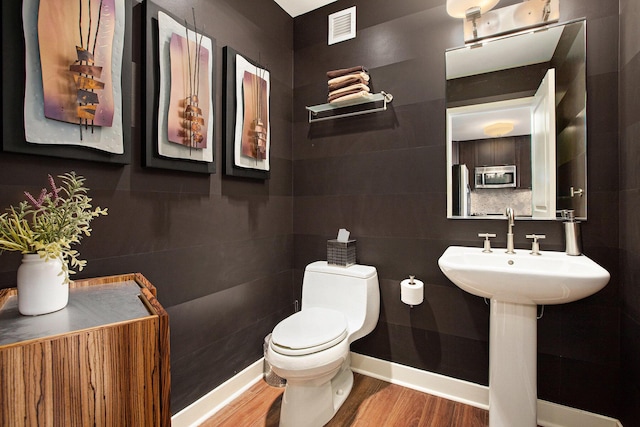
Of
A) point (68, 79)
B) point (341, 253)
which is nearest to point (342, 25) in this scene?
point (341, 253)

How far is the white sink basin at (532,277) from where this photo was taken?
1.16m

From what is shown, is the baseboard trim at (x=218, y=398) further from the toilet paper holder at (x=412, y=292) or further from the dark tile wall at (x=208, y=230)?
the toilet paper holder at (x=412, y=292)

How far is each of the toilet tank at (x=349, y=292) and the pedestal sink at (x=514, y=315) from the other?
58cm

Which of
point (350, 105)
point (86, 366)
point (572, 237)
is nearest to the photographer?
point (86, 366)

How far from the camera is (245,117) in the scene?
1929 millimetres

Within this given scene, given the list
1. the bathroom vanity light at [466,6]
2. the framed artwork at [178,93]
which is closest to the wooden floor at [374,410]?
the framed artwork at [178,93]

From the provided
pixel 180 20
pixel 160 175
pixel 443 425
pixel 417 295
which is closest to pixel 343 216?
pixel 417 295

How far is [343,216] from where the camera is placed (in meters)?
2.18

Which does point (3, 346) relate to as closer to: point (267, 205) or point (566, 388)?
point (267, 205)

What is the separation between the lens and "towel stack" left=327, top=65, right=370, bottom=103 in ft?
6.52

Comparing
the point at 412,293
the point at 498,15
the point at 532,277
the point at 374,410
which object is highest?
the point at 498,15

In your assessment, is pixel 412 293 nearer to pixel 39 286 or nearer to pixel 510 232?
pixel 510 232

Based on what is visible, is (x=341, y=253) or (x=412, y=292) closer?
(x=412, y=292)

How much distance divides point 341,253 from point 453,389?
41.3 inches
